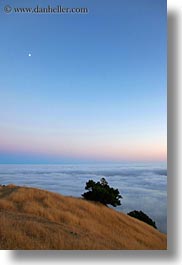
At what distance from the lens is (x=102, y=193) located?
2.41 m

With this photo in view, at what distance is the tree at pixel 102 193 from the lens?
7.82 feet

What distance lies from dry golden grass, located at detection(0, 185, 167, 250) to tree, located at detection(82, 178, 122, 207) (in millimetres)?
45

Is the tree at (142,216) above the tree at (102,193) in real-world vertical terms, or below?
below

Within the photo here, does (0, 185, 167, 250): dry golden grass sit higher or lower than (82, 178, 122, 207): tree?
lower

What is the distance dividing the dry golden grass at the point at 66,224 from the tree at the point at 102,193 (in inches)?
1.8

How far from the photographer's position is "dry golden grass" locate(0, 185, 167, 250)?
2.28 metres

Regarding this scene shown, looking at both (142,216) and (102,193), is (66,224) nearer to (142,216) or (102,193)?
(102,193)

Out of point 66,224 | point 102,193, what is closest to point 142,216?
point 102,193

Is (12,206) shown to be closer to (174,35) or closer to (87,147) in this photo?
(87,147)

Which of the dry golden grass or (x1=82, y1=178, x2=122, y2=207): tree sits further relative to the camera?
(x1=82, y1=178, x2=122, y2=207): tree

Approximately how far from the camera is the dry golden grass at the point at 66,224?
228cm

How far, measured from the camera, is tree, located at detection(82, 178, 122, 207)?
238cm

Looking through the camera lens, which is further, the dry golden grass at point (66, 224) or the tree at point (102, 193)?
the tree at point (102, 193)

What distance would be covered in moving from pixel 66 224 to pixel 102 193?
0.98ft
